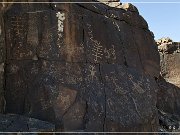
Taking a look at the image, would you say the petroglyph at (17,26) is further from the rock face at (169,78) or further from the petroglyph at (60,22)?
the rock face at (169,78)

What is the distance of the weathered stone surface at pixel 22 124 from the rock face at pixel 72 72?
18.4 inches

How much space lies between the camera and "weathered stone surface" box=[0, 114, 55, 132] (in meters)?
5.32

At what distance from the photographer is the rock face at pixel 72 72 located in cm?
648

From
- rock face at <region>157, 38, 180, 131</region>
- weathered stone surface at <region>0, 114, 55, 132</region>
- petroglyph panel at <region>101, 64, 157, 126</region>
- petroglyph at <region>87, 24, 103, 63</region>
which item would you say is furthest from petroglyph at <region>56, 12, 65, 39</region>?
rock face at <region>157, 38, 180, 131</region>

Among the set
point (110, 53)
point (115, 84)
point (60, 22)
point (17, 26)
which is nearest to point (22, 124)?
point (17, 26)

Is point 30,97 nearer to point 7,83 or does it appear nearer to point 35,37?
point 7,83

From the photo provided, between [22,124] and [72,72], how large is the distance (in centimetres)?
183

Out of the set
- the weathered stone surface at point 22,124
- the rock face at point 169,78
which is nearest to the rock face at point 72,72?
the weathered stone surface at point 22,124

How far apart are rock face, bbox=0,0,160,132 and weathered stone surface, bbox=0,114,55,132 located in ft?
1.54

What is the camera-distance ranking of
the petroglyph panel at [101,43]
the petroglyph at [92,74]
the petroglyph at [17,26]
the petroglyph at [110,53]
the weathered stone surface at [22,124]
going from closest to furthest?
the weathered stone surface at [22,124]
the petroglyph at [17,26]
the petroglyph at [92,74]
the petroglyph panel at [101,43]
the petroglyph at [110,53]

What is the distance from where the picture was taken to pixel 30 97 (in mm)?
6445

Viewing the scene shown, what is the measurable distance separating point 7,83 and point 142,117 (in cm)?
327

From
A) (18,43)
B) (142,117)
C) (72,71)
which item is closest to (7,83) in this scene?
(18,43)

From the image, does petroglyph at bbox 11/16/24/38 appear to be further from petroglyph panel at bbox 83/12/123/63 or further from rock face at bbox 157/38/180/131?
rock face at bbox 157/38/180/131
